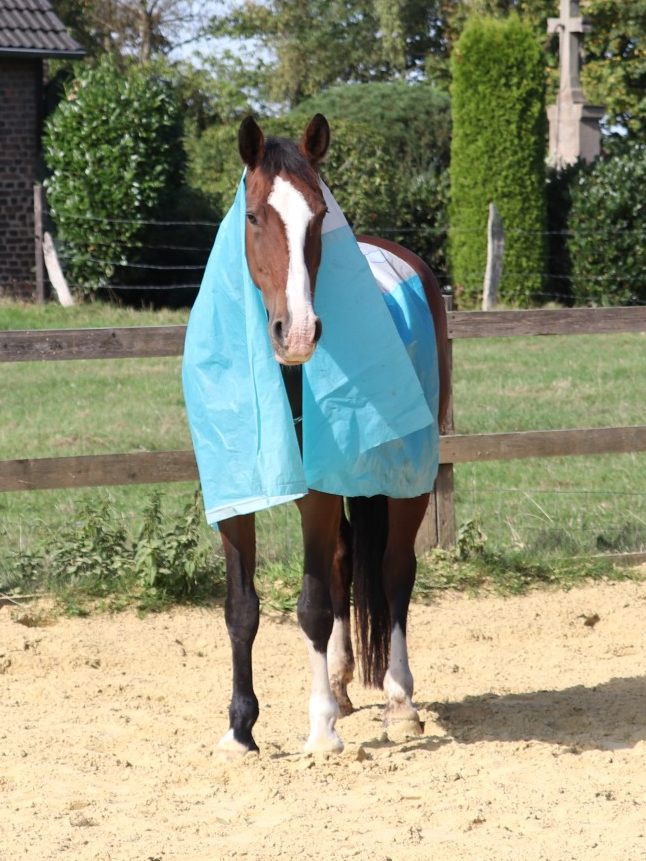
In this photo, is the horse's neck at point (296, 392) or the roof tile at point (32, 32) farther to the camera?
the roof tile at point (32, 32)

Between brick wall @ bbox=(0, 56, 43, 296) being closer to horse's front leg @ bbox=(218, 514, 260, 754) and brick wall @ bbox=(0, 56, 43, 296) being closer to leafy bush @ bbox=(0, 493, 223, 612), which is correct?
leafy bush @ bbox=(0, 493, 223, 612)

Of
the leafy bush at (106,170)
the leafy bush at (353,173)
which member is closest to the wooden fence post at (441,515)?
the leafy bush at (106,170)

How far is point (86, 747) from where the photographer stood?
4.18 meters

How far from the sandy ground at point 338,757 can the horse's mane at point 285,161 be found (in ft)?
5.92

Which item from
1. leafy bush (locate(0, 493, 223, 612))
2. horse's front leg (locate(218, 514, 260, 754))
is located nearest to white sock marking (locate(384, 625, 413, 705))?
horse's front leg (locate(218, 514, 260, 754))

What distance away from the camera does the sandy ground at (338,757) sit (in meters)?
3.27

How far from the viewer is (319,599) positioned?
4.09 m

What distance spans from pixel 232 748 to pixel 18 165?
15.4 metres

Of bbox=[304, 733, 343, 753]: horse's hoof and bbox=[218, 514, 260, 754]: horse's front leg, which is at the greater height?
bbox=[218, 514, 260, 754]: horse's front leg

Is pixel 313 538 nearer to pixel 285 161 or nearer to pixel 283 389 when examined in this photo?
pixel 283 389

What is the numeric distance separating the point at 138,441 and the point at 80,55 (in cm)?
1009

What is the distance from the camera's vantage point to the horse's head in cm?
350

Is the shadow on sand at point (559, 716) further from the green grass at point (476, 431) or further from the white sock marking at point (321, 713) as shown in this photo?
the green grass at point (476, 431)

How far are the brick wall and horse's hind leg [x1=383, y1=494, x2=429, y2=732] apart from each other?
Answer: 13.9 m
